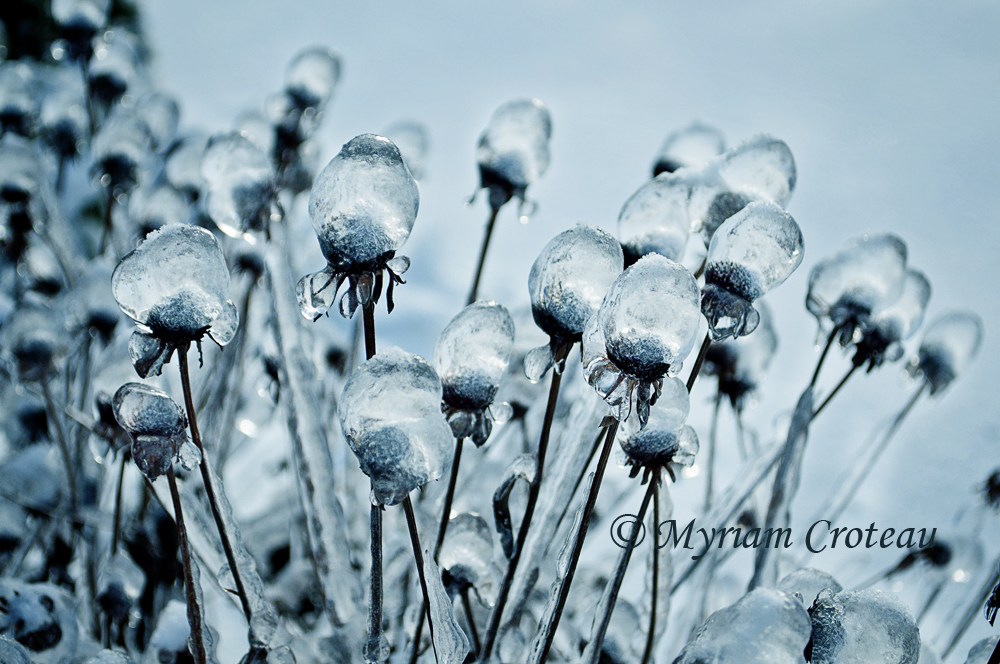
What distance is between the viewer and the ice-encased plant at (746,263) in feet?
0.78

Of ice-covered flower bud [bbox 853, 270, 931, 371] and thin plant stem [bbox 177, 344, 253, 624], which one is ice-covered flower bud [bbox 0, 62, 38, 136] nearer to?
thin plant stem [bbox 177, 344, 253, 624]

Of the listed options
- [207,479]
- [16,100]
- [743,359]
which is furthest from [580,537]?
[16,100]

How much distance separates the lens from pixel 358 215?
218mm

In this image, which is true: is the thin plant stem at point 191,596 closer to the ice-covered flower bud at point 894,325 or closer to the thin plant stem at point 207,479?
the thin plant stem at point 207,479

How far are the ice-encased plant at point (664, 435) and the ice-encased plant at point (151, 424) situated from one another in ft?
0.51

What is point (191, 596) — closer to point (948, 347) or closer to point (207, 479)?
point (207, 479)

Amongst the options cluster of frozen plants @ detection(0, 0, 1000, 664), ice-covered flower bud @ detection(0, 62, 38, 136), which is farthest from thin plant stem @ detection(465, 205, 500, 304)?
ice-covered flower bud @ detection(0, 62, 38, 136)

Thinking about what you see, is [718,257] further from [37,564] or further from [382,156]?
[37,564]

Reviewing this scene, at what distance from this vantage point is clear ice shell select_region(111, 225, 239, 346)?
23 cm

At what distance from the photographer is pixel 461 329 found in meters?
0.27

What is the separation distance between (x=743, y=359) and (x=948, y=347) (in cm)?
12

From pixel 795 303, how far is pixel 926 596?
267mm

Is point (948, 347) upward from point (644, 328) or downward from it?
upward

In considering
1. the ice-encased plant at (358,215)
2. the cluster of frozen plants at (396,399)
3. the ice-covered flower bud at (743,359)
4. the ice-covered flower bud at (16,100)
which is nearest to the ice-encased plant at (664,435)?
the cluster of frozen plants at (396,399)
